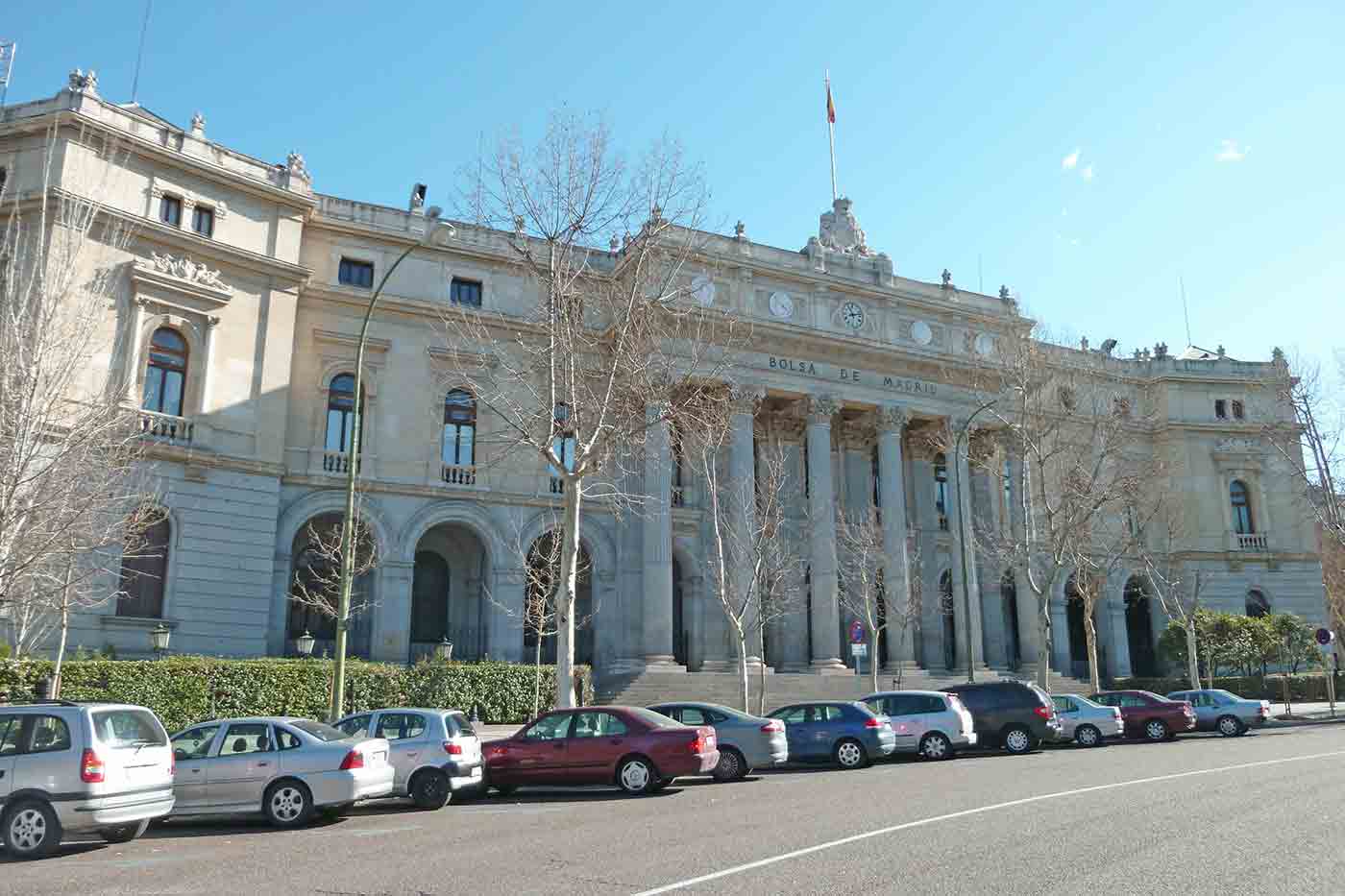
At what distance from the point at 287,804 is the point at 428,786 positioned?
2.15 meters

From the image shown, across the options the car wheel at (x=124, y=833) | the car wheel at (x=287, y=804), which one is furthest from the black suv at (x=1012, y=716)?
the car wheel at (x=124, y=833)

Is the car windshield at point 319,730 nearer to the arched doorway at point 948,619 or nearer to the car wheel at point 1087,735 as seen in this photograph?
the car wheel at point 1087,735

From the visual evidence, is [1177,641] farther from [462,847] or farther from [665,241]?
[462,847]

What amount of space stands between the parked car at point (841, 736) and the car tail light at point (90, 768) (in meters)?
12.0

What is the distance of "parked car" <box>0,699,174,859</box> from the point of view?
10500 millimetres

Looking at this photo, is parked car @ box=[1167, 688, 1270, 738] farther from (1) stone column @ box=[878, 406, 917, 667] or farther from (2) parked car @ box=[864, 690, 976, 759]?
(2) parked car @ box=[864, 690, 976, 759]

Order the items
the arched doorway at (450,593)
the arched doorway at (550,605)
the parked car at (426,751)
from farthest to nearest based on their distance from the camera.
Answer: the arched doorway at (450,593)
the arched doorway at (550,605)
the parked car at (426,751)

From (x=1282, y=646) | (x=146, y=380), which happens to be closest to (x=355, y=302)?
(x=146, y=380)

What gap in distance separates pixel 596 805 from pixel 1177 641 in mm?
34587

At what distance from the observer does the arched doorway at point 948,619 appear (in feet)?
133

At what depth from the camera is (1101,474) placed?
42.1m

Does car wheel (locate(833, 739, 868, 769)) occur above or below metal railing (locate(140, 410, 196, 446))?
below

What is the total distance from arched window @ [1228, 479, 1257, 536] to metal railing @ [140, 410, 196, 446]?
46.5 m

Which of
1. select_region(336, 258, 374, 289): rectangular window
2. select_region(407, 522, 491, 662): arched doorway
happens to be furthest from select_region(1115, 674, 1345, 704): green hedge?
select_region(336, 258, 374, 289): rectangular window
